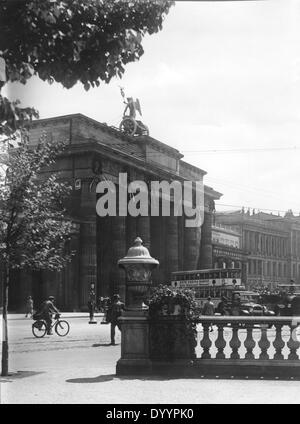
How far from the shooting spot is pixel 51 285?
164ft

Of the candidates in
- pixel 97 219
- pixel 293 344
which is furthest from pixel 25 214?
pixel 97 219

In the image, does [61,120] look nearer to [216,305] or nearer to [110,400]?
[216,305]

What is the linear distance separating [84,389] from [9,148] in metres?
5.50

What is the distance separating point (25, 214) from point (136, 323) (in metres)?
3.17

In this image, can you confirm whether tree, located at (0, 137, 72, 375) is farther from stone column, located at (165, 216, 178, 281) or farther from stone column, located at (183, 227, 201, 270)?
stone column, located at (183, 227, 201, 270)

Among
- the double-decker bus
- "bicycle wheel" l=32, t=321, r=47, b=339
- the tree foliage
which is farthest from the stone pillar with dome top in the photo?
the double-decker bus

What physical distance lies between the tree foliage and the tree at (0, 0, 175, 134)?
13.4ft

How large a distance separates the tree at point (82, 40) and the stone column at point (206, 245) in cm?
6953

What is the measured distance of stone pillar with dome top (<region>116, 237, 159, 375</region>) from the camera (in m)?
12.4

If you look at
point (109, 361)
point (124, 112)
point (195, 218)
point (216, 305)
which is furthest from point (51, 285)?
point (109, 361)

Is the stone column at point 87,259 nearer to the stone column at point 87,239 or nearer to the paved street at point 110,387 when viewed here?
the stone column at point 87,239

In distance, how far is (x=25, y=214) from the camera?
42.9 ft

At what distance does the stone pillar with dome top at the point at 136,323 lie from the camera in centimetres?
1241

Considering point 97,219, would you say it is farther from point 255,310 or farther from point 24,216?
point 24,216
